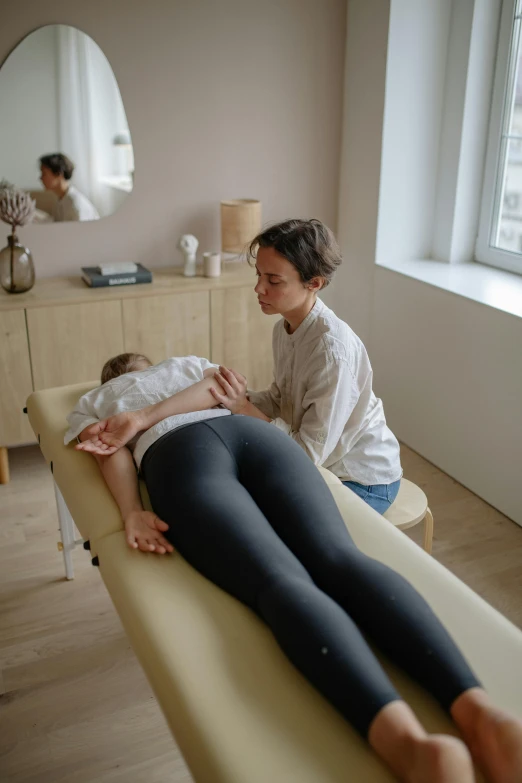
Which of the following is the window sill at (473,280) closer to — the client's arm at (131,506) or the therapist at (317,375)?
the therapist at (317,375)

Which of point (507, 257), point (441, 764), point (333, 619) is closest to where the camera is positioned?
point (441, 764)

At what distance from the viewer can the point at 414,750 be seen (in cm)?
95

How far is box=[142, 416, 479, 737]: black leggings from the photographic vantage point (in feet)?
3.52

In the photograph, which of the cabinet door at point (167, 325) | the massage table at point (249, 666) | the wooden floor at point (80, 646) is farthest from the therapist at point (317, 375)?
the cabinet door at point (167, 325)

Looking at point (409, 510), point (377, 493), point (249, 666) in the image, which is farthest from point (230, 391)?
point (249, 666)

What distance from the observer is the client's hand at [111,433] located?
1.64m

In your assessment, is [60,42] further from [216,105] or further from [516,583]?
[516,583]

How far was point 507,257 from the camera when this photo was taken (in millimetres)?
2920

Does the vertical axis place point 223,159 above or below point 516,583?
above

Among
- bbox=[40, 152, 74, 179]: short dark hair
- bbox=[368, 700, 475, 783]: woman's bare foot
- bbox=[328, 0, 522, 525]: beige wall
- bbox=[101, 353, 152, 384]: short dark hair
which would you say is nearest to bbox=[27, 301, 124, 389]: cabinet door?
bbox=[40, 152, 74, 179]: short dark hair

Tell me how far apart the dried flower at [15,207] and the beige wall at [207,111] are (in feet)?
0.79

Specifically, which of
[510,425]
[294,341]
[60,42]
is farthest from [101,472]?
[60,42]

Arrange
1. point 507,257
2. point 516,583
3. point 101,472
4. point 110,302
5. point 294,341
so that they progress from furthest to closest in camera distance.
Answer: point 507,257, point 110,302, point 516,583, point 294,341, point 101,472

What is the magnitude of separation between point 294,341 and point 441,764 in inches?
42.9
